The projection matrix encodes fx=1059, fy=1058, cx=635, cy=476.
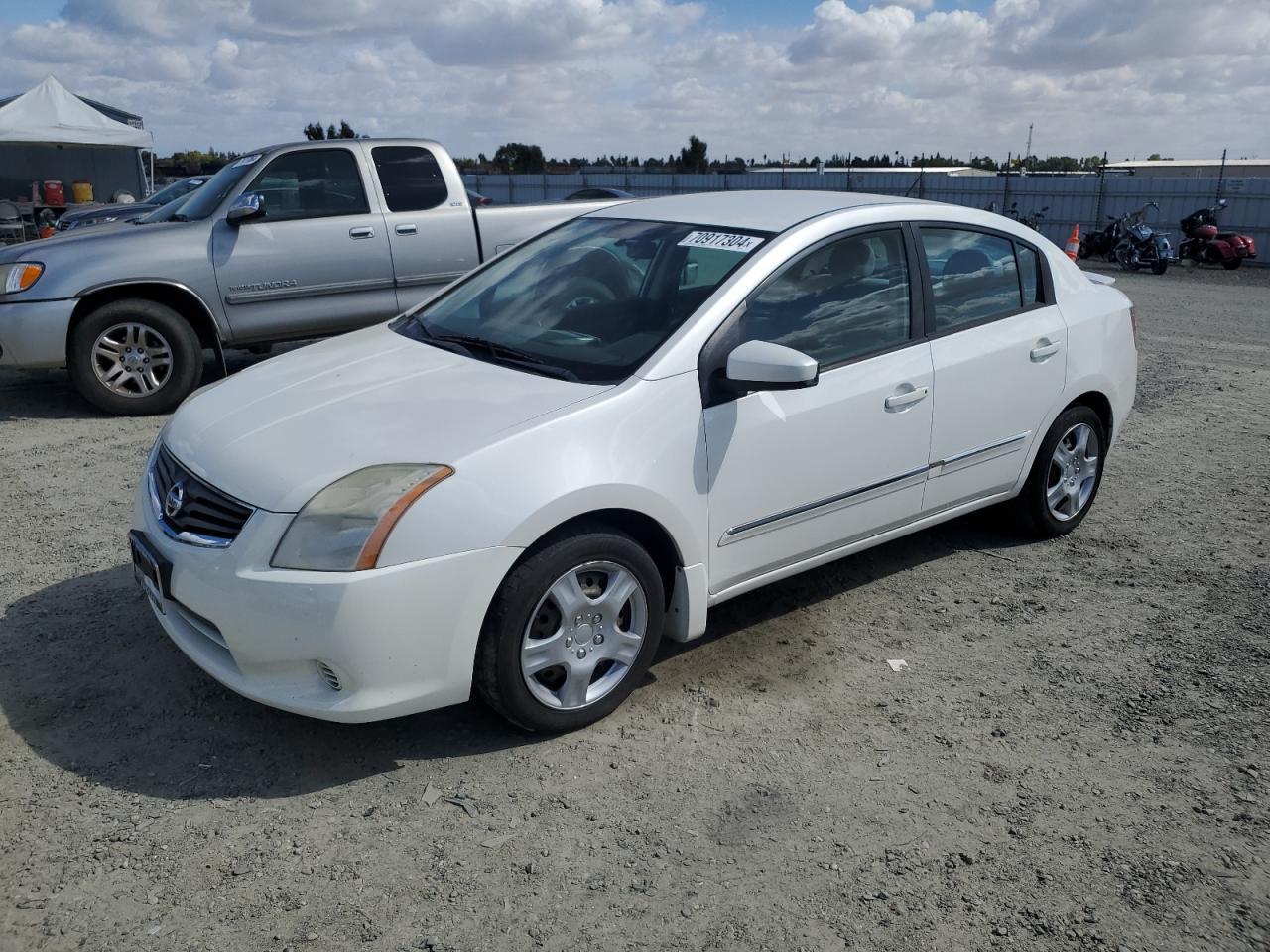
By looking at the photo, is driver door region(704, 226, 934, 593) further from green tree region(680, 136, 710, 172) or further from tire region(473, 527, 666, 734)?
green tree region(680, 136, 710, 172)

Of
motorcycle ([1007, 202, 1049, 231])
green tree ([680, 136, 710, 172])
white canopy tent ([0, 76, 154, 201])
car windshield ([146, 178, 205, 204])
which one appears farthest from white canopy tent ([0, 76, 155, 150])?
green tree ([680, 136, 710, 172])

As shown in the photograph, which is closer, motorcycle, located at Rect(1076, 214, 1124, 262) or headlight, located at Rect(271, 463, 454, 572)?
headlight, located at Rect(271, 463, 454, 572)

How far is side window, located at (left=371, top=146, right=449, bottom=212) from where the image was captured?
8.29 metres

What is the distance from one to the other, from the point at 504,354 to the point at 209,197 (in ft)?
16.8

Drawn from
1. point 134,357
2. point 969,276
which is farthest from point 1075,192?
point 134,357

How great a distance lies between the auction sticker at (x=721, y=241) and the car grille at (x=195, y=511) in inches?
76.3

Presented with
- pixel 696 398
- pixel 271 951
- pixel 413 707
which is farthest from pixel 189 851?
pixel 696 398

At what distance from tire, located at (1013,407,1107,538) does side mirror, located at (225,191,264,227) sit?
18.3 ft

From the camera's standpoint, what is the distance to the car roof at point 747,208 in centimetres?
416

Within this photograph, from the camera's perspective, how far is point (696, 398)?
357 centimetres

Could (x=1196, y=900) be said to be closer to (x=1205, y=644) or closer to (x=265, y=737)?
(x=1205, y=644)

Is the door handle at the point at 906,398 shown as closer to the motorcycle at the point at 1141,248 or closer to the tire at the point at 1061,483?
the tire at the point at 1061,483

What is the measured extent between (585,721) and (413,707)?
0.61 m

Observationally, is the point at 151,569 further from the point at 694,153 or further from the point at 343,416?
the point at 694,153
